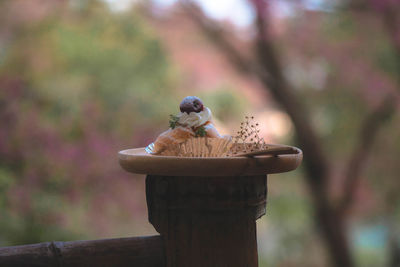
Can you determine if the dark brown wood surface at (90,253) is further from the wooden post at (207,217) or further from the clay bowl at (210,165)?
the clay bowl at (210,165)

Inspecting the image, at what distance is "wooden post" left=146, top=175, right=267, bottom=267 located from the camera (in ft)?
2.65

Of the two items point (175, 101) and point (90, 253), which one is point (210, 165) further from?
point (175, 101)

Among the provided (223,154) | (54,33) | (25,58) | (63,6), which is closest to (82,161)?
(25,58)

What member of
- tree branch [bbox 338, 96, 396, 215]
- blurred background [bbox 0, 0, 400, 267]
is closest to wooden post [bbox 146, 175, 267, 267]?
blurred background [bbox 0, 0, 400, 267]

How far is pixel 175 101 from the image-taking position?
3.91 m

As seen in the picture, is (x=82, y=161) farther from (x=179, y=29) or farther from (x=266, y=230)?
(x=266, y=230)

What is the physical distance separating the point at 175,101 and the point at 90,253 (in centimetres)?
316

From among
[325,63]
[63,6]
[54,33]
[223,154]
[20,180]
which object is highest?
[63,6]

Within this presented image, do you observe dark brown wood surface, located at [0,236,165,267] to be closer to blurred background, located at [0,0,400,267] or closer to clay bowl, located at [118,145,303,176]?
clay bowl, located at [118,145,303,176]

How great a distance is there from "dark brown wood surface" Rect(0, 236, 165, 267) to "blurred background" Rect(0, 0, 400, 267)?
177cm

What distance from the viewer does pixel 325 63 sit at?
430 centimetres

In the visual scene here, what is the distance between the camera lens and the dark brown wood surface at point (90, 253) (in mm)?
745

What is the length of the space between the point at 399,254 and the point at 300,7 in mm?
2355

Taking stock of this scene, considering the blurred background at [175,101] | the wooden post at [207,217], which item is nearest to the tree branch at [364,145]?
the blurred background at [175,101]
